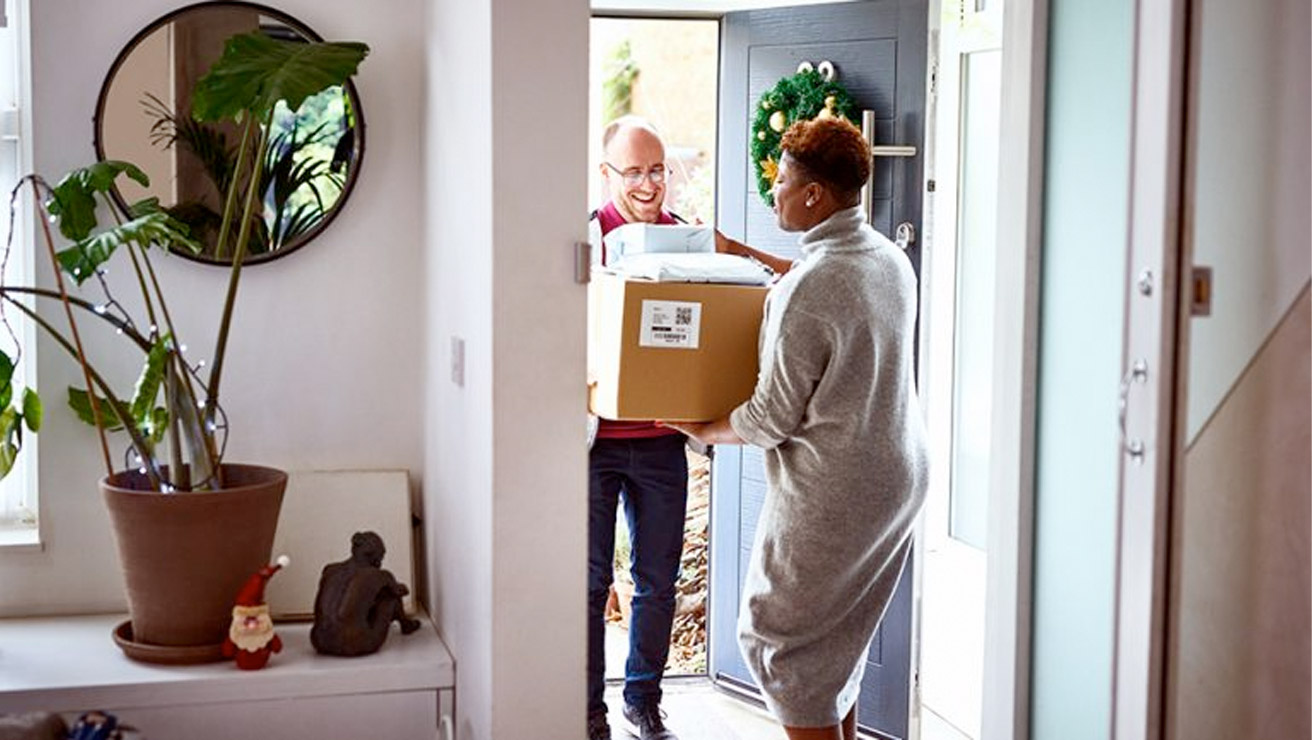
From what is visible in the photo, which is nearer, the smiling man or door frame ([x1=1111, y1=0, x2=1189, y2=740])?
door frame ([x1=1111, y1=0, x2=1189, y2=740])

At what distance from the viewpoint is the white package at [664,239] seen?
11.8 ft

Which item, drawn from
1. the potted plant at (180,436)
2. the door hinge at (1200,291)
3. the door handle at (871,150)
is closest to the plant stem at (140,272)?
the potted plant at (180,436)

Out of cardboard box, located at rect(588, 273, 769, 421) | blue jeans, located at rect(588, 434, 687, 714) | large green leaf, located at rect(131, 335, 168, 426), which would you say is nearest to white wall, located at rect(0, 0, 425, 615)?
large green leaf, located at rect(131, 335, 168, 426)

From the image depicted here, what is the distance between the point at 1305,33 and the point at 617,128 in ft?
5.69

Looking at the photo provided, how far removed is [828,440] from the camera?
325 centimetres

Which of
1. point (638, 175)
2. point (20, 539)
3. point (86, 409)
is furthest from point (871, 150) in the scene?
point (20, 539)

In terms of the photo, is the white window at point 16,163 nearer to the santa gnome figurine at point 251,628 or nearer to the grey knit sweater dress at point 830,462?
the santa gnome figurine at point 251,628

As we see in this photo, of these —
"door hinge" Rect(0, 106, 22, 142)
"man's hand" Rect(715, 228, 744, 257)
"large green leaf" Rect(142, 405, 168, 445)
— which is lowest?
"large green leaf" Rect(142, 405, 168, 445)

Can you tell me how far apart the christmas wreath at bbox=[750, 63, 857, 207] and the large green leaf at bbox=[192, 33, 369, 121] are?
3.74ft

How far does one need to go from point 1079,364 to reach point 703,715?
180cm

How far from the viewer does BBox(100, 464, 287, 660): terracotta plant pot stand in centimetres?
364

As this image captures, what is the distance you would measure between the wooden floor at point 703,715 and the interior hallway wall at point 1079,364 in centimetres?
119

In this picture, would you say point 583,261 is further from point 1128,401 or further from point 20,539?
point 20,539

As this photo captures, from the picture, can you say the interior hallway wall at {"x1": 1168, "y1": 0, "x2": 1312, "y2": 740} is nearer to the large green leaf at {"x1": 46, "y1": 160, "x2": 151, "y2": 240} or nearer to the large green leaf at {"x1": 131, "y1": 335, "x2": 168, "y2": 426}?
the large green leaf at {"x1": 131, "y1": 335, "x2": 168, "y2": 426}
